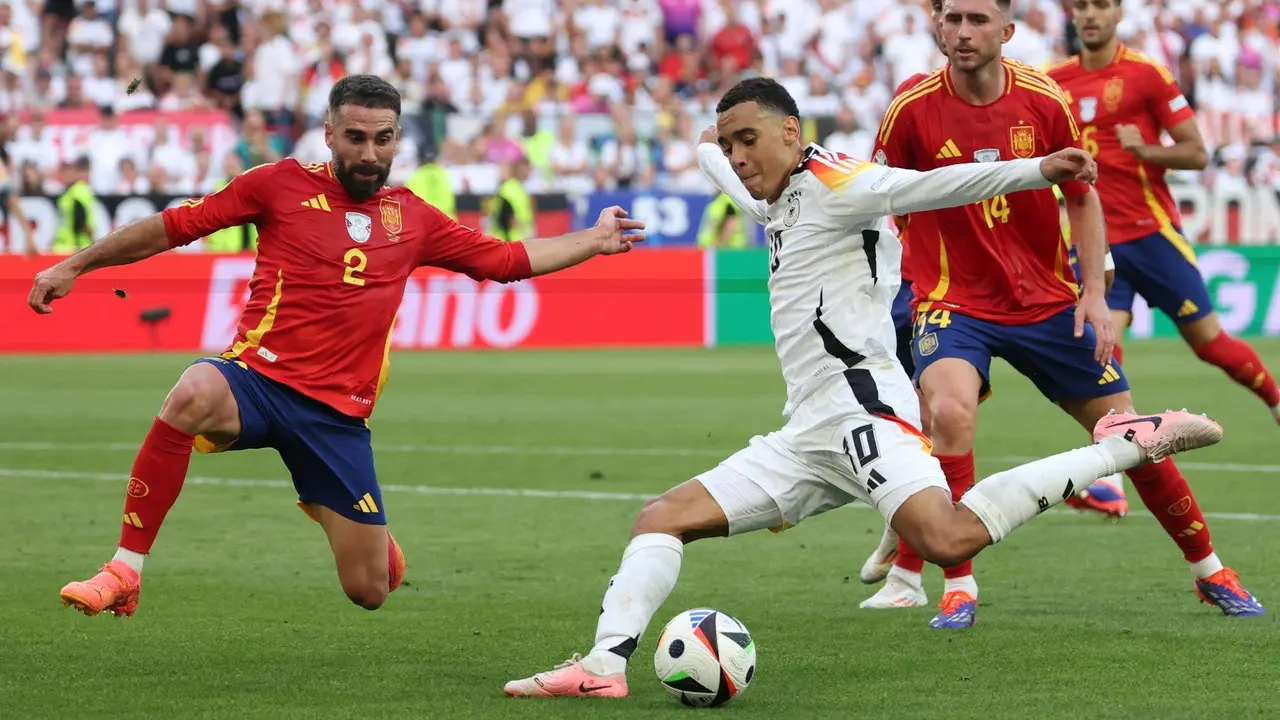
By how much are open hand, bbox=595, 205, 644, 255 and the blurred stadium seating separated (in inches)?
626

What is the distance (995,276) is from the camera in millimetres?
7301

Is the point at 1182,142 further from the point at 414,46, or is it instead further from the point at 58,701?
the point at 414,46

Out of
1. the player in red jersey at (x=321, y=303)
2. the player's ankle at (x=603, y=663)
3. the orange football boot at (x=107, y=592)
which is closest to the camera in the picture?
the player's ankle at (x=603, y=663)

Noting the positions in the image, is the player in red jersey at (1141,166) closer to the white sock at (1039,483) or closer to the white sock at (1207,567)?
the white sock at (1207,567)

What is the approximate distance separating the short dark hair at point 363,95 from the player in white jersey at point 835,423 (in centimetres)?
124

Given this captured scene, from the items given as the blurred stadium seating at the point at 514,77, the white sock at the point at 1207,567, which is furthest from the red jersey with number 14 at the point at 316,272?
the blurred stadium seating at the point at 514,77

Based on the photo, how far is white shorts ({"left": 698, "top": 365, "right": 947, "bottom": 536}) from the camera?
588 centimetres

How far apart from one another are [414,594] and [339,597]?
313mm

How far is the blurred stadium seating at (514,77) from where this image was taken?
23719mm

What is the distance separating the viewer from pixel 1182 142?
9.38 metres

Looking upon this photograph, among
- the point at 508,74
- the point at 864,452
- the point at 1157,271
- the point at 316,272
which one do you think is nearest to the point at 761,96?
the point at 864,452

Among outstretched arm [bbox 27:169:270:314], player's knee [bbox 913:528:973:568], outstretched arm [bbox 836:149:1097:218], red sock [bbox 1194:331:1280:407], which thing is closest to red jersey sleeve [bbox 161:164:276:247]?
outstretched arm [bbox 27:169:270:314]

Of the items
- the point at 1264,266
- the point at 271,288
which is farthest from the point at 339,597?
the point at 1264,266

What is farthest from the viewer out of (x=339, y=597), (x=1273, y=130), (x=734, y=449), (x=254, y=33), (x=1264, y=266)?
(x=1273, y=130)
